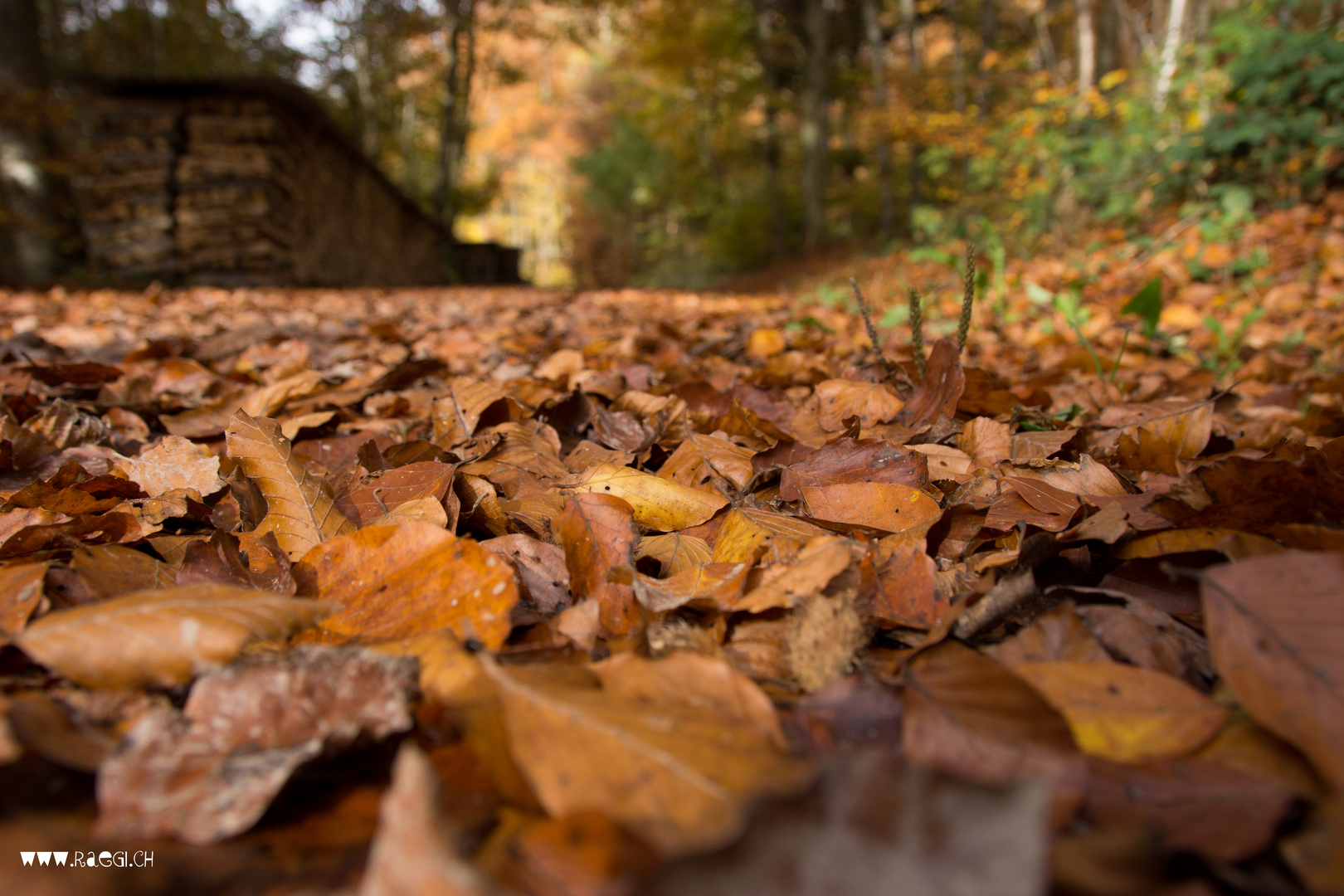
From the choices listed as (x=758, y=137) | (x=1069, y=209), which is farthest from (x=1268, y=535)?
(x=758, y=137)

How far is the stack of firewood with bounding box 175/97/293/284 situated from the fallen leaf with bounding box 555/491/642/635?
20.7ft

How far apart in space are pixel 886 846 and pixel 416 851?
9.1 inches

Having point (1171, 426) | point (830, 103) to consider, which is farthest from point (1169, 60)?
point (830, 103)

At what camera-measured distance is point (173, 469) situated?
39.3 inches

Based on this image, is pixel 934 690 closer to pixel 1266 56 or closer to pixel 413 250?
pixel 1266 56

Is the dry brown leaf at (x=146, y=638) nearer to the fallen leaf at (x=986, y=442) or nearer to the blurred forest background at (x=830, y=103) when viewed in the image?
the fallen leaf at (x=986, y=442)

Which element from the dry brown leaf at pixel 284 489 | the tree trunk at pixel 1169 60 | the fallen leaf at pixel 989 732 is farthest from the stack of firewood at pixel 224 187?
the tree trunk at pixel 1169 60

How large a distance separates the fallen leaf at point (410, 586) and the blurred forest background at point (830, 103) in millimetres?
2751

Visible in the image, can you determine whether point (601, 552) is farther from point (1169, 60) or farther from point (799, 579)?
point (1169, 60)

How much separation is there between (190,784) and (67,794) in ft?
0.26

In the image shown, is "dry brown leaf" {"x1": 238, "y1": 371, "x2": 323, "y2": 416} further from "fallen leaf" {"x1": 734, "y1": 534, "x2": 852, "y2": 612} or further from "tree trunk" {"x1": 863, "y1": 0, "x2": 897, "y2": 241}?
"tree trunk" {"x1": 863, "y1": 0, "x2": 897, "y2": 241}

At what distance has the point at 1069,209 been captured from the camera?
6.25 meters

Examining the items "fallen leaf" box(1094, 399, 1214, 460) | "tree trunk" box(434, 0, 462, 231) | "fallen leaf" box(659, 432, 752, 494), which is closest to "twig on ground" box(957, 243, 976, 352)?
"fallen leaf" box(1094, 399, 1214, 460)

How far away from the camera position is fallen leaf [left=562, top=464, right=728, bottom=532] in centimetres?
87
